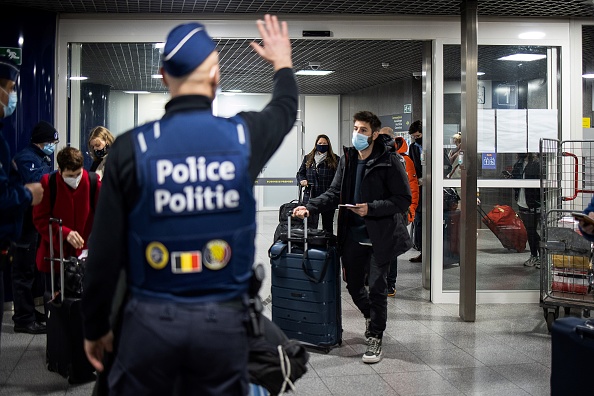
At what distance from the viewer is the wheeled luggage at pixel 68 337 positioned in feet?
14.4

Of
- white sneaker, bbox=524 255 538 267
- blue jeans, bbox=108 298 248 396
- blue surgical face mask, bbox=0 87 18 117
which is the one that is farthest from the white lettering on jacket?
white sneaker, bbox=524 255 538 267

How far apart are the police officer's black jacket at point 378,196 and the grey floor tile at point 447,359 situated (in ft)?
2.62

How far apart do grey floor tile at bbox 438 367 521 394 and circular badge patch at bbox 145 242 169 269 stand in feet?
9.53

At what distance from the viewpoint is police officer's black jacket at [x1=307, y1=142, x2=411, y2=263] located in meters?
4.80

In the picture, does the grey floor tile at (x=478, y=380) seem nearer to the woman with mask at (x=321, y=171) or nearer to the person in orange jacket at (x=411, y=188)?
the person in orange jacket at (x=411, y=188)

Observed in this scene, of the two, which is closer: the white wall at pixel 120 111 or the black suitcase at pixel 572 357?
the black suitcase at pixel 572 357

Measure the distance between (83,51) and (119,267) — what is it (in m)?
5.48

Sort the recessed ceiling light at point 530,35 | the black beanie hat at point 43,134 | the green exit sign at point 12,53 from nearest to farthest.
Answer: the black beanie hat at point 43,134 < the green exit sign at point 12,53 < the recessed ceiling light at point 530,35

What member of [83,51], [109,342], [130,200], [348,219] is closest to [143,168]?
[130,200]

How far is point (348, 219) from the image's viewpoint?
5016mm

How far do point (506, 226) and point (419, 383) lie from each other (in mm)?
3237

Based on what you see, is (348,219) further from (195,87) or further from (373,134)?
(195,87)

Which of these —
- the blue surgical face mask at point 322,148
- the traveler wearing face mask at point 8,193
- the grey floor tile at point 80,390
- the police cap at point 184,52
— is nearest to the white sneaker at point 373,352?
the grey floor tile at point 80,390

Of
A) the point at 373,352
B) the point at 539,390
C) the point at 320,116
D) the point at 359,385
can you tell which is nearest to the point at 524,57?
the point at 373,352
